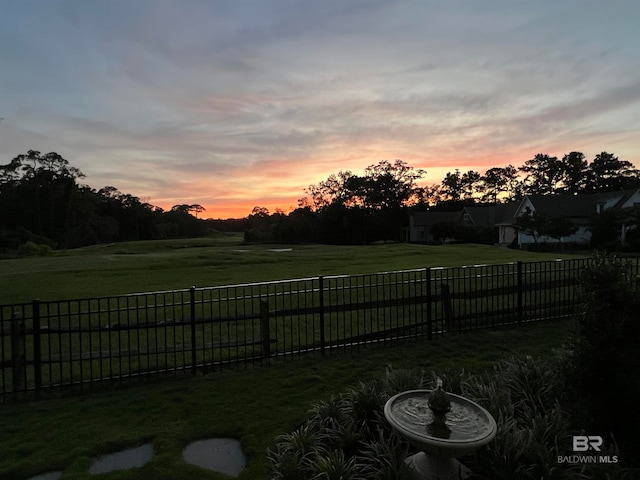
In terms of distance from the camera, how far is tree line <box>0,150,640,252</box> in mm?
61750

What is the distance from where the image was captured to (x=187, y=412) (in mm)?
4906

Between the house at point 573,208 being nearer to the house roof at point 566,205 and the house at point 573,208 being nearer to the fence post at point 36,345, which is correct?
the house roof at point 566,205

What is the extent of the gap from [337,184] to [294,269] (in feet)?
169

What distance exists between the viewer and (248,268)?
65.7ft

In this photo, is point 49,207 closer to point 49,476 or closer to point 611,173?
point 49,476

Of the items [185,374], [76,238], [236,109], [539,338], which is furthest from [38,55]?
[76,238]

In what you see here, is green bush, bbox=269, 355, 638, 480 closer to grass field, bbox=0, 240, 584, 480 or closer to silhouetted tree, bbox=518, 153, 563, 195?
grass field, bbox=0, 240, 584, 480

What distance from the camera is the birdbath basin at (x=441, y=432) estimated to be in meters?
3.00

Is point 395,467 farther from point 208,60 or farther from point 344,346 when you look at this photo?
point 208,60

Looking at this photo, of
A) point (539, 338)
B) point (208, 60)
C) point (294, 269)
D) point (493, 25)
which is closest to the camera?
point (539, 338)

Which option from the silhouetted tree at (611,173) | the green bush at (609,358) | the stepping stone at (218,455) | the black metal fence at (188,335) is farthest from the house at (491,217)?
the stepping stone at (218,455)

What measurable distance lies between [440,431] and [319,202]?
66.9m

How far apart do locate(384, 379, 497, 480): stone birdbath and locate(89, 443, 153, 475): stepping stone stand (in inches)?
96.6

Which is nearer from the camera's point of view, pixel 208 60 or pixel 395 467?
pixel 395 467
